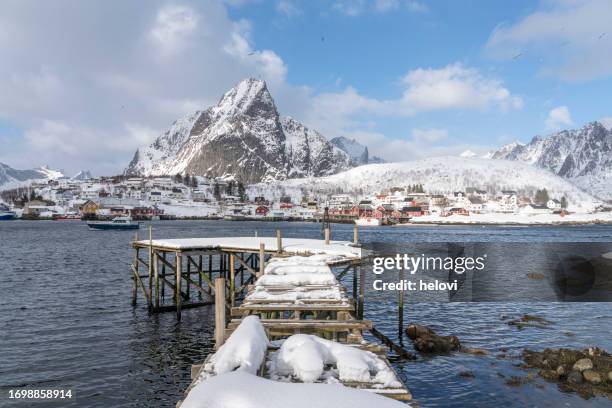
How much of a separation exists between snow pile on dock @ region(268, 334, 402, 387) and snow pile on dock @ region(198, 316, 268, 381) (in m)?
0.39

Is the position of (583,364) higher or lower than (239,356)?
lower

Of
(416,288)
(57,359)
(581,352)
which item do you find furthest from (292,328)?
(416,288)

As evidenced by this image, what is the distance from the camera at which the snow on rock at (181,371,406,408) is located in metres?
4.87

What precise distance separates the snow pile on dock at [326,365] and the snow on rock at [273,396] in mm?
1376

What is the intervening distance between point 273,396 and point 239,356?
188 cm

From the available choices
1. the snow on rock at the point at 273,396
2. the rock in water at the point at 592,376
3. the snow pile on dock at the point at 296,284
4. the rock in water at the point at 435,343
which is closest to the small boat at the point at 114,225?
the snow pile on dock at the point at 296,284

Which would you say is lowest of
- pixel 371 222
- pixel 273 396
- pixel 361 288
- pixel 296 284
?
pixel 371 222

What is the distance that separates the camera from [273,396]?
199 inches

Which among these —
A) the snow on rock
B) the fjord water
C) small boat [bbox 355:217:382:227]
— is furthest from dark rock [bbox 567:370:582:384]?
small boat [bbox 355:217:382:227]

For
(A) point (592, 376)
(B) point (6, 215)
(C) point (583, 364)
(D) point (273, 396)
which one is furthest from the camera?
(B) point (6, 215)

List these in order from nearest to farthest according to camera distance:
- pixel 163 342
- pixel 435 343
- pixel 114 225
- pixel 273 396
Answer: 1. pixel 273 396
2. pixel 435 343
3. pixel 163 342
4. pixel 114 225

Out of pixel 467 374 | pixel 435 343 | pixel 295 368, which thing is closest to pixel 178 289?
pixel 435 343

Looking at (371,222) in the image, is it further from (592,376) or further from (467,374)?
(592,376)

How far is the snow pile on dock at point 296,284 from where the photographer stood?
1417 centimetres
